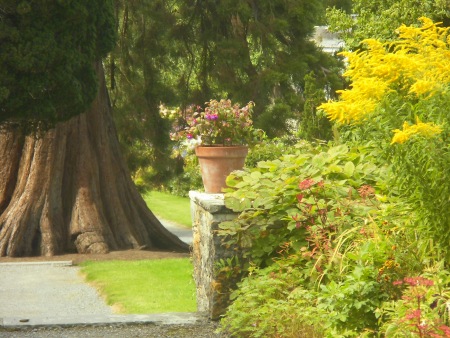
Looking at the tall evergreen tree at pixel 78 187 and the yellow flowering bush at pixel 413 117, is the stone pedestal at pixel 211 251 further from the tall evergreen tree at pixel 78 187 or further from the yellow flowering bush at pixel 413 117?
the tall evergreen tree at pixel 78 187

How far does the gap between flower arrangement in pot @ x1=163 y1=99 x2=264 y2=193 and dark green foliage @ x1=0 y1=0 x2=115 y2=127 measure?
3.19 meters

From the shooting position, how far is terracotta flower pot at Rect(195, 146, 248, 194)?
909 centimetres

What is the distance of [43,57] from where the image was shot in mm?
12258

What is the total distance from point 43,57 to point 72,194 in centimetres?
415

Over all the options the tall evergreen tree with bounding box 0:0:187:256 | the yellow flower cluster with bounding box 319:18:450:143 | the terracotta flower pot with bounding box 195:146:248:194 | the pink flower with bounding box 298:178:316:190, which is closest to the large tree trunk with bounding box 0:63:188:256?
the tall evergreen tree with bounding box 0:0:187:256

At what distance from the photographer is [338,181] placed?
7719 millimetres

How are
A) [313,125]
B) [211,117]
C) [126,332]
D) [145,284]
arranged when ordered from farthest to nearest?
[313,125] < [145,284] < [211,117] < [126,332]

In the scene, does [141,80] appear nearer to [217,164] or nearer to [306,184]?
[217,164]

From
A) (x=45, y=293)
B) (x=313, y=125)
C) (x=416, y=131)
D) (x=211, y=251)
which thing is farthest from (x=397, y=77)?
(x=313, y=125)

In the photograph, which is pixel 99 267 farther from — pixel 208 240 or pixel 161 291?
pixel 208 240

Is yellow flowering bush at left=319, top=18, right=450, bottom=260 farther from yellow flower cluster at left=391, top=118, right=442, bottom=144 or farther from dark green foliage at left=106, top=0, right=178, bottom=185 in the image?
dark green foliage at left=106, top=0, right=178, bottom=185

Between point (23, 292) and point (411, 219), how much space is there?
23.7 feet

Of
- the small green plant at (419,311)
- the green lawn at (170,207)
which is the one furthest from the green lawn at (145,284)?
the green lawn at (170,207)

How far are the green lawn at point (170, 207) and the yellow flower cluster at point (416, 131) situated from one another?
1580cm
